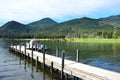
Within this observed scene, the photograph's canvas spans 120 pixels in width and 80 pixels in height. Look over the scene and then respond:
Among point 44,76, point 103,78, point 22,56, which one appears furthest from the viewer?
point 22,56

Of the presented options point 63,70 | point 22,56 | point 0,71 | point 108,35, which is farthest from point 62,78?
point 108,35

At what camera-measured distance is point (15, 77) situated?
2897 cm

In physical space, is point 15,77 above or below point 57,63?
below

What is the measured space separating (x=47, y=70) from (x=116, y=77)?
15.0 m

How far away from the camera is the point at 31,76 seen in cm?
2991

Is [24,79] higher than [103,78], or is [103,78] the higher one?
[103,78]

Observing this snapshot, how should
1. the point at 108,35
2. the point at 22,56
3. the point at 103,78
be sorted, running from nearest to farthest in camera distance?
the point at 103,78 < the point at 22,56 < the point at 108,35

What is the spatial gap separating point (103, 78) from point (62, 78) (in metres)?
7.95

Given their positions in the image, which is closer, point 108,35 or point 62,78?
point 62,78

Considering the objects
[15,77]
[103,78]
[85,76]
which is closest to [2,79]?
[15,77]

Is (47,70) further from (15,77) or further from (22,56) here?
(22,56)

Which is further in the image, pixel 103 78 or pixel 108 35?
pixel 108 35

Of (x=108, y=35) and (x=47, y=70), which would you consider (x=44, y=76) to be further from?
(x=108, y=35)

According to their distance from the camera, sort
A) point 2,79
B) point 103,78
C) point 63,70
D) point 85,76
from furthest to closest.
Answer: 1. point 2,79
2. point 63,70
3. point 85,76
4. point 103,78
